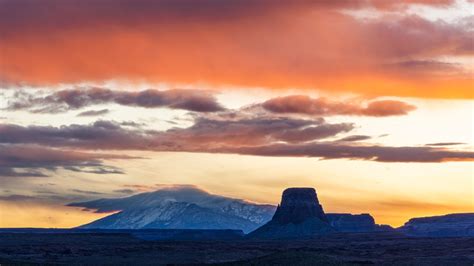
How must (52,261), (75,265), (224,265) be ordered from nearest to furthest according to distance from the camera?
(224,265)
(75,265)
(52,261)

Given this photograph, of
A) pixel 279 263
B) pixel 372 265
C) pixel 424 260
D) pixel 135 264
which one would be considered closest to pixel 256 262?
pixel 279 263

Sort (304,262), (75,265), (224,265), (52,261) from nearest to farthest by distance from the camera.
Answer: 1. (304,262)
2. (224,265)
3. (75,265)
4. (52,261)

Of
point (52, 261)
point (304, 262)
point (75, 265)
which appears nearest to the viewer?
point (304, 262)

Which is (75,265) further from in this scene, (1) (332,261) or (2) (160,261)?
(1) (332,261)

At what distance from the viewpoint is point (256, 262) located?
154750mm

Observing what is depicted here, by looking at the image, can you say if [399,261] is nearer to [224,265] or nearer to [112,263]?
[224,265]

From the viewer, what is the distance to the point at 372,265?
169 meters

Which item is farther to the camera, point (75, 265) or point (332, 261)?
point (75, 265)

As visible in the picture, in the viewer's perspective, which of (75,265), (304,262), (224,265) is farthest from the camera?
(75,265)

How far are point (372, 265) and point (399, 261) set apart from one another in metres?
20.4

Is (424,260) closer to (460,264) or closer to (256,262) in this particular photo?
(460,264)

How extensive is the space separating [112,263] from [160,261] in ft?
44.9

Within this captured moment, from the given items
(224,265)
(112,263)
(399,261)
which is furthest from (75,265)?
(399,261)

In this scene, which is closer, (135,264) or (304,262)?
(304,262)
